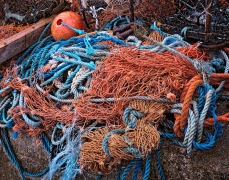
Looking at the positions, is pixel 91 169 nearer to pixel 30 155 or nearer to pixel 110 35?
pixel 30 155

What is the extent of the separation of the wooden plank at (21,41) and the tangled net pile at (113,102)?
1.43 feet

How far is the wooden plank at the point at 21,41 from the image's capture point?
3.66 metres

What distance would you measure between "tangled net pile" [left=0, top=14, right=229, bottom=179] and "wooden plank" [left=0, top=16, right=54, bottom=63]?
1.43 feet

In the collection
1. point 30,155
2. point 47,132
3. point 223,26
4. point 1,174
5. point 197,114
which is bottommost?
point 1,174

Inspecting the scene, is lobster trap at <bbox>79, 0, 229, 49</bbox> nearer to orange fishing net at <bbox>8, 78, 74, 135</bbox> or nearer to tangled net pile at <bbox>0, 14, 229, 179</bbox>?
tangled net pile at <bbox>0, 14, 229, 179</bbox>

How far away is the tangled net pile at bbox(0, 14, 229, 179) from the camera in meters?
2.41

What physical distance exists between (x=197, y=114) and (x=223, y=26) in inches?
37.0

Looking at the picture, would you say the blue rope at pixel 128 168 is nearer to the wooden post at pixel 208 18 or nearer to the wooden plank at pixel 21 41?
the wooden post at pixel 208 18

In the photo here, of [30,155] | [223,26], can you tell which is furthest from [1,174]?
[223,26]

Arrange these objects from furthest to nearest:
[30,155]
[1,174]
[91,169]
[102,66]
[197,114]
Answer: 1. [1,174]
2. [30,155]
3. [102,66]
4. [91,169]
5. [197,114]

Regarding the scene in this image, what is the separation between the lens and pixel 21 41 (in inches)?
149

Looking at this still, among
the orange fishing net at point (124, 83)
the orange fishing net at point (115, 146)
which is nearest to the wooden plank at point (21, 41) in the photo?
the orange fishing net at point (124, 83)

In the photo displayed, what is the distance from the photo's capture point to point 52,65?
10.5 feet

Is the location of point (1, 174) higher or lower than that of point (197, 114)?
lower
